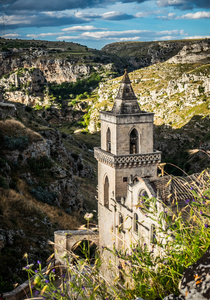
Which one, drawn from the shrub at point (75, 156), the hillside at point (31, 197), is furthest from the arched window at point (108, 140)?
the shrub at point (75, 156)

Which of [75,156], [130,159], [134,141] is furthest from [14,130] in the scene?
[130,159]

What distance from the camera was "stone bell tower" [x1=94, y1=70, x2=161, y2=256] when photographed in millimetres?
23359

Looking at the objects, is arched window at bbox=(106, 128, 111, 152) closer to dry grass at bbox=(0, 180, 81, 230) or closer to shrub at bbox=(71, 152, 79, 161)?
dry grass at bbox=(0, 180, 81, 230)

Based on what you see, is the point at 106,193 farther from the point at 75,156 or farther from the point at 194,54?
the point at 194,54

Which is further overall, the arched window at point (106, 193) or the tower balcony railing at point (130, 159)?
the arched window at point (106, 193)

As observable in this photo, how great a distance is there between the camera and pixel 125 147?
23672 mm

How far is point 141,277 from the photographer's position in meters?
5.80

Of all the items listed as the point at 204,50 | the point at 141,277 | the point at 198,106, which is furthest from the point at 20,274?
the point at 204,50

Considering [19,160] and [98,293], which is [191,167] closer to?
[19,160]

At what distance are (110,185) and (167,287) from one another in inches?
740

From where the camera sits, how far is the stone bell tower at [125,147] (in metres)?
23.4

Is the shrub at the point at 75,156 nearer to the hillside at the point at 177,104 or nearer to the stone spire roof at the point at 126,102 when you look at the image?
the hillside at the point at 177,104

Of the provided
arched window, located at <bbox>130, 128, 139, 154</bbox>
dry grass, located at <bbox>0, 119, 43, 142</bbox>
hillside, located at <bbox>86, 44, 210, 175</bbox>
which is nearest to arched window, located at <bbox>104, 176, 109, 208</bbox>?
arched window, located at <bbox>130, 128, 139, 154</bbox>

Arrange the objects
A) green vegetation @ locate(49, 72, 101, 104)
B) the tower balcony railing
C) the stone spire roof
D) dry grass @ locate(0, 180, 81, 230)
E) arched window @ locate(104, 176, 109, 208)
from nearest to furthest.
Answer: the tower balcony railing → the stone spire roof → arched window @ locate(104, 176, 109, 208) → dry grass @ locate(0, 180, 81, 230) → green vegetation @ locate(49, 72, 101, 104)
